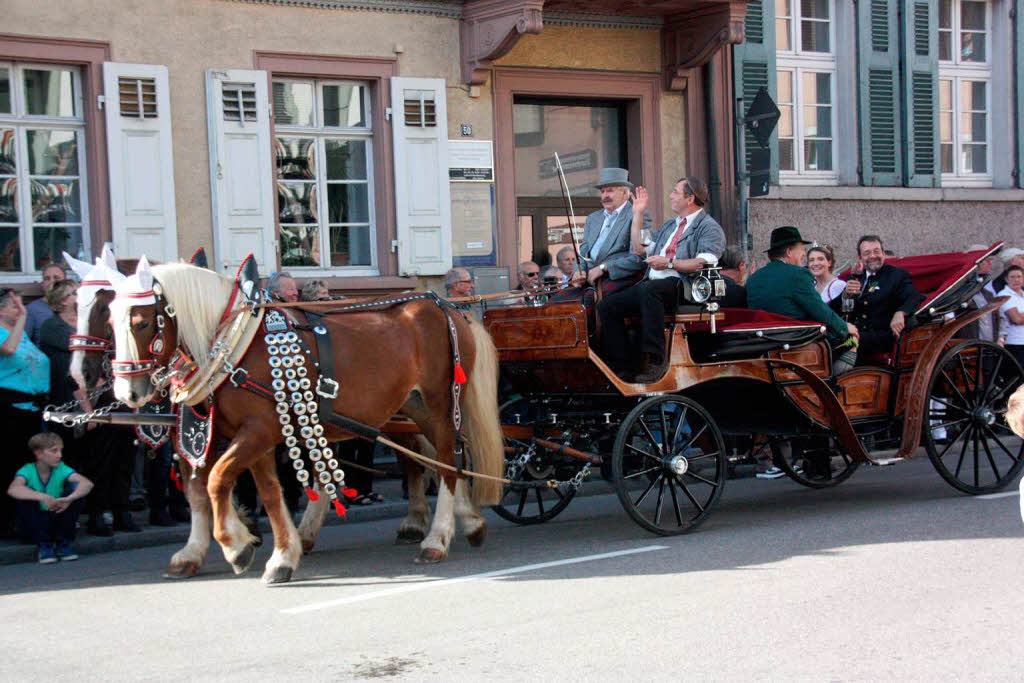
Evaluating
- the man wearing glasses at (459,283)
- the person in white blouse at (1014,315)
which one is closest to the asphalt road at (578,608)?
the man wearing glasses at (459,283)

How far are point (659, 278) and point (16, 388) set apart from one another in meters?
4.36

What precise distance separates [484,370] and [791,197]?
8.88 metres

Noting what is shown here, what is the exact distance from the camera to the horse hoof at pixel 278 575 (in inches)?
275

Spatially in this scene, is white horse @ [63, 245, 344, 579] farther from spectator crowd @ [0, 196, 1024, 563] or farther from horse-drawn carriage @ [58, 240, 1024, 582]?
spectator crowd @ [0, 196, 1024, 563]

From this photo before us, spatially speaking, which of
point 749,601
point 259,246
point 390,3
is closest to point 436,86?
point 390,3

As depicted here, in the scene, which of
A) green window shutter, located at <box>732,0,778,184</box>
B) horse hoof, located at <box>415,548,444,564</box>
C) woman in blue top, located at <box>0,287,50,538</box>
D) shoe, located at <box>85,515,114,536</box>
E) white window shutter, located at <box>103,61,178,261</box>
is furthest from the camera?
green window shutter, located at <box>732,0,778,184</box>

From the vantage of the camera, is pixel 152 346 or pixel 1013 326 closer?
pixel 152 346

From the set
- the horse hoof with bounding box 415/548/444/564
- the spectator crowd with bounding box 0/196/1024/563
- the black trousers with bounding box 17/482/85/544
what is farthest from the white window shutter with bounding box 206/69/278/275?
the horse hoof with bounding box 415/548/444/564

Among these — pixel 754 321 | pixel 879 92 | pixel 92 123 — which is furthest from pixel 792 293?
pixel 879 92

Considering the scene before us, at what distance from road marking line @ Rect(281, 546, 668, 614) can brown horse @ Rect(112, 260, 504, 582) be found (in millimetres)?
516

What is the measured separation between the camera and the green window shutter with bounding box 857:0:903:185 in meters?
16.8

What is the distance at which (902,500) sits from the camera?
940 centimetres

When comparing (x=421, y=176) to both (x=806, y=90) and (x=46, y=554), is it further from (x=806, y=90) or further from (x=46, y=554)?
(x=46, y=554)

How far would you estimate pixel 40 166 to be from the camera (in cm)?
1196
